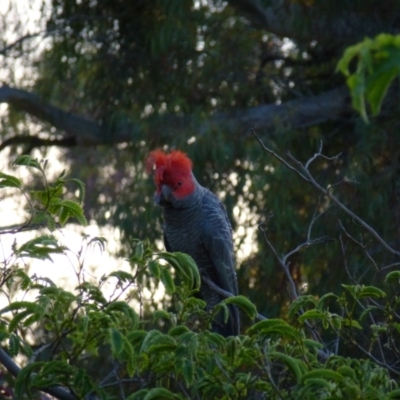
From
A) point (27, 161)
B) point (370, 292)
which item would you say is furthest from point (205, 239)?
point (27, 161)

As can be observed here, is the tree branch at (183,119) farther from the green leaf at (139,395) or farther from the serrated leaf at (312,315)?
the green leaf at (139,395)

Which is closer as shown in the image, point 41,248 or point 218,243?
point 41,248

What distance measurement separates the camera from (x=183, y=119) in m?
7.23

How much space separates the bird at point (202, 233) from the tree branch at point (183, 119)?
2.27 meters

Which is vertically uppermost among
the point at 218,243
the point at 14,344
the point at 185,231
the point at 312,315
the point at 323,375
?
the point at 185,231

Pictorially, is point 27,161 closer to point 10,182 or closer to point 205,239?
point 10,182

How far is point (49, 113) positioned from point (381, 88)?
7121 mm

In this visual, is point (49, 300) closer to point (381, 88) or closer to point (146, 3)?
point (381, 88)

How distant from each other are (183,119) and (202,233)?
284 cm

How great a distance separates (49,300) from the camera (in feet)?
5.98

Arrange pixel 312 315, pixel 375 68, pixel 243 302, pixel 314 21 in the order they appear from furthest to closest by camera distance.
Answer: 1. pixel 314 21
2. pixel 312 315
3. pixel 243 302
4. pixel 375 68

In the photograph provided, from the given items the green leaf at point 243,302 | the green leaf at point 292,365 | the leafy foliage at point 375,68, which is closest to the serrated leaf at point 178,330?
the green leaf at point 243,302

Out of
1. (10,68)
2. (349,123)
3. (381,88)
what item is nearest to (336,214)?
(349,123)

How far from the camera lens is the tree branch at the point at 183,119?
23.3ft
